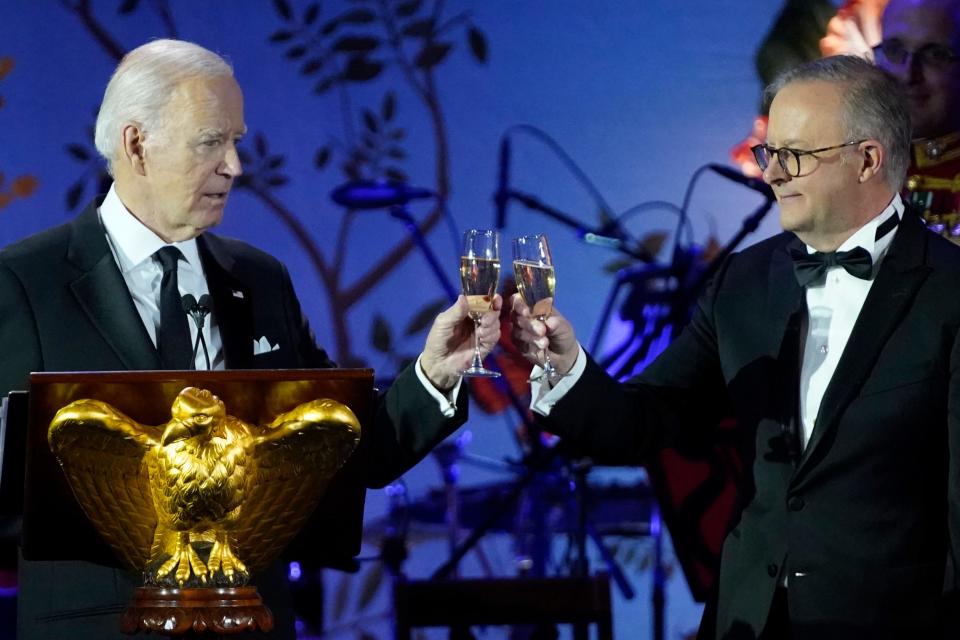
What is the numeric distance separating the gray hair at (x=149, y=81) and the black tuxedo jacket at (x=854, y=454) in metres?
0.89

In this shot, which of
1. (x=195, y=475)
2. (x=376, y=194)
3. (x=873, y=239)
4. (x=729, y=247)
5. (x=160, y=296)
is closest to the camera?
(x=195, y=475)

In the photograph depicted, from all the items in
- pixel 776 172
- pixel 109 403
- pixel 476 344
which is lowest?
pixel 109 403

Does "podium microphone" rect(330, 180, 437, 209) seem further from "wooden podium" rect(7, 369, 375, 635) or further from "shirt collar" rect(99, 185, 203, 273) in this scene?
"wooden podium" rect(7, 369, 375, 635)

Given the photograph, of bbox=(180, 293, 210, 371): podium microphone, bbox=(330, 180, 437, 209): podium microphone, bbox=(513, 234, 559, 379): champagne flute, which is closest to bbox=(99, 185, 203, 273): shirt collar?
bbox=(180, 293, 210, 371): podium microphone

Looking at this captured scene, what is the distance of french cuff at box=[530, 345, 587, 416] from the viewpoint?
2482mm

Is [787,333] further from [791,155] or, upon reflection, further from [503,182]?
[503,182]

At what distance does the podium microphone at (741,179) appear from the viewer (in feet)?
15.8

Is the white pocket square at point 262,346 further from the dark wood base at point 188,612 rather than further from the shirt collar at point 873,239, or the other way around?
the shirt collar at point 873,239

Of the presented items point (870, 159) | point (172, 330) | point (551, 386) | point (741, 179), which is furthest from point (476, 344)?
point (741, 179)

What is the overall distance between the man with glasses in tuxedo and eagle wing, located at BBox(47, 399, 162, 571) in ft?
9.79

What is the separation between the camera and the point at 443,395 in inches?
91.8

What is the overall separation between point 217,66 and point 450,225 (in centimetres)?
254

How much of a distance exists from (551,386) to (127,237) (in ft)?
2.65

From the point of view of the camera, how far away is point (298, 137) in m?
5.00
